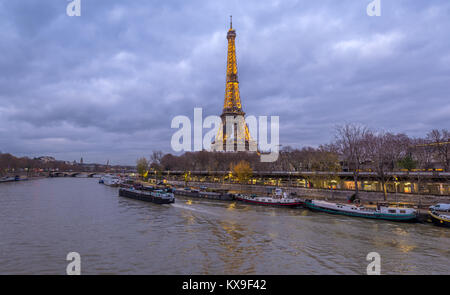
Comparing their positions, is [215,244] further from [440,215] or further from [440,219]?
[440,215]

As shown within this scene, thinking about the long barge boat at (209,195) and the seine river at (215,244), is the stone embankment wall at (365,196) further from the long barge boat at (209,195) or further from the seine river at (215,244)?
the long barge boat at (209,195)

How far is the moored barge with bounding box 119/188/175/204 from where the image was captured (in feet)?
150

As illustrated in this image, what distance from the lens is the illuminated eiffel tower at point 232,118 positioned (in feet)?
398

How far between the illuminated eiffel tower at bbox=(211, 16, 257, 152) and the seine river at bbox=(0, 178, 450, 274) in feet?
296

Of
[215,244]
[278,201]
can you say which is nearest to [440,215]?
[278,201]

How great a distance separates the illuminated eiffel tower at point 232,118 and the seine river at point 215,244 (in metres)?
90.3

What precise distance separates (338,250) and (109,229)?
20915 mm

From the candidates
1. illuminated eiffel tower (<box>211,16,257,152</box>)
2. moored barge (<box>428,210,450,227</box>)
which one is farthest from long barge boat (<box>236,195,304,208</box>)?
illuminated eiffel tower (<box>211,16,257,152</box>)

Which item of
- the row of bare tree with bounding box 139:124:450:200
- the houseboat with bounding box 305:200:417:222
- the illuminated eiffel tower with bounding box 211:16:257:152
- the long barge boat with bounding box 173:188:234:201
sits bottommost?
the long barge boat with bounding box 173:188:234:201

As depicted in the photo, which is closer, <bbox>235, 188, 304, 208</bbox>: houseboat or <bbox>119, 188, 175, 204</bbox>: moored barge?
<bbox>235, 188, 304, 208</bbox>: houseboat

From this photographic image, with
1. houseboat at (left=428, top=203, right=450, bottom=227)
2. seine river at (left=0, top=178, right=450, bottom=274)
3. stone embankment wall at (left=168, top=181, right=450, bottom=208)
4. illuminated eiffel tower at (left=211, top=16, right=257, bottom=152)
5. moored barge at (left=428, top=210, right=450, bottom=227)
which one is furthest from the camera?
illuminated eiffel tower at (left=211, top=16, right=257, bottom=152)

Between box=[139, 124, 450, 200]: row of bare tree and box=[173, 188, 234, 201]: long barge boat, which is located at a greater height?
box=[139, 124, 450, 200]: row of bare tree

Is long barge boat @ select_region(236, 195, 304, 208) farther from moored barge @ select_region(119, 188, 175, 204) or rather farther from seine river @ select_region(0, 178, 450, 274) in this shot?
moored barge @ select_region(119, 188, 175, 204)
